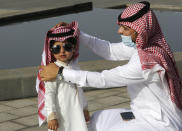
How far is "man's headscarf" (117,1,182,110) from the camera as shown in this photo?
366cm

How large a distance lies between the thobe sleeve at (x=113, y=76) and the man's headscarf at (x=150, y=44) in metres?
0.08

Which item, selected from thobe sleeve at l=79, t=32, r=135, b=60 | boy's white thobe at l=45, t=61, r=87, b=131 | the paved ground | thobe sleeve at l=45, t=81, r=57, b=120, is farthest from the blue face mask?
the paved ground

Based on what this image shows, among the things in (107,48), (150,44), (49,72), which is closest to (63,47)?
(49,72)

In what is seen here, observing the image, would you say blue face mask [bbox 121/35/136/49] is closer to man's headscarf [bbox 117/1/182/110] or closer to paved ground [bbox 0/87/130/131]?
man's headscarf [bbox 117/1/182/110]

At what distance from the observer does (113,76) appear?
3.71m

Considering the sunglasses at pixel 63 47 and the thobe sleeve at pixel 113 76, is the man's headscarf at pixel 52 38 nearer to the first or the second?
the sunglasses at pixel 63 47

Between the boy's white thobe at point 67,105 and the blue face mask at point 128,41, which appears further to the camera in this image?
the boy's white thobe at point 67,105

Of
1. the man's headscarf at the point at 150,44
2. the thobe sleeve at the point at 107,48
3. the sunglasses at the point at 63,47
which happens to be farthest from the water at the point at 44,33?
the man's headscarf at the point at 150,44

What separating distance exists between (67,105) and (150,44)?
87 centimetres

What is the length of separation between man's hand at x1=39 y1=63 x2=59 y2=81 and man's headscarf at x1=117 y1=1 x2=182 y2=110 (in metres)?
0.63

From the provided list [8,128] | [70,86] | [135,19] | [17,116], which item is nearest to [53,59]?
[70,86]

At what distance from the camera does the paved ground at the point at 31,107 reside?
6117 millimetres

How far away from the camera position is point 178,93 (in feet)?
12.5

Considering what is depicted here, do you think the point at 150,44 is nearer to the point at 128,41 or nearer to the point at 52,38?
the point at 128,41
